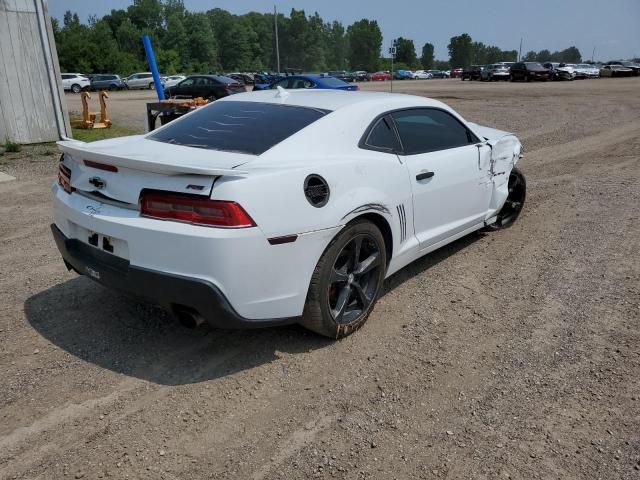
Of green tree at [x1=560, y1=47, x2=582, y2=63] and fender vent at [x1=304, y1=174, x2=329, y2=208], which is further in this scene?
green tree at [x1=560, y1=47, x2=582, y2=63]

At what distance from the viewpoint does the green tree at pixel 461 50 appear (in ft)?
468

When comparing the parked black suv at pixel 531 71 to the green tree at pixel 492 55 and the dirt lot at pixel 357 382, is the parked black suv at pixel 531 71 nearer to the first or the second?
the dirt lot at pixel 357 382

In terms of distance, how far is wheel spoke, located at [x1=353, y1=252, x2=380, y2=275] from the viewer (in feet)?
11.2

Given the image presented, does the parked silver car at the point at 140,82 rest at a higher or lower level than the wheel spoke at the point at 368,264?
higher

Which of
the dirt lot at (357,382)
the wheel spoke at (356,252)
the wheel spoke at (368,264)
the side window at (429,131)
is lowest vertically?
the dirt lot at (357,382)

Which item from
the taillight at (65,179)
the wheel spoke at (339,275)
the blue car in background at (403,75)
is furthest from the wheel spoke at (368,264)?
the blue car in background at (403,75)

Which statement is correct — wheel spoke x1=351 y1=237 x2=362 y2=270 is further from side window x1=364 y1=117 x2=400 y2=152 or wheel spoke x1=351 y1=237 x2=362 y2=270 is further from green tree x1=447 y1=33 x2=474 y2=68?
green tree x1=447 y1=33 x2=474 y2=68

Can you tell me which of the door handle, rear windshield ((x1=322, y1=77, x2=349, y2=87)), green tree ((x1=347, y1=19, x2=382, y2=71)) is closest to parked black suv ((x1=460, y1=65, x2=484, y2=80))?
rear windshield ((x1=322, y1=77, x2=349, y2=87))

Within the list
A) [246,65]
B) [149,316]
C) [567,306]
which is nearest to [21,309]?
[149,316]

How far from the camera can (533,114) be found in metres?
17.1

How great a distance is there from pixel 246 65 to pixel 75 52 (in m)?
54.3

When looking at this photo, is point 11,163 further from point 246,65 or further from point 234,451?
point 246,65

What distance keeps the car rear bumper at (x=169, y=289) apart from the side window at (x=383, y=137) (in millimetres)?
1318

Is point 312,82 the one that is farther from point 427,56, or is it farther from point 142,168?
point 427,56
